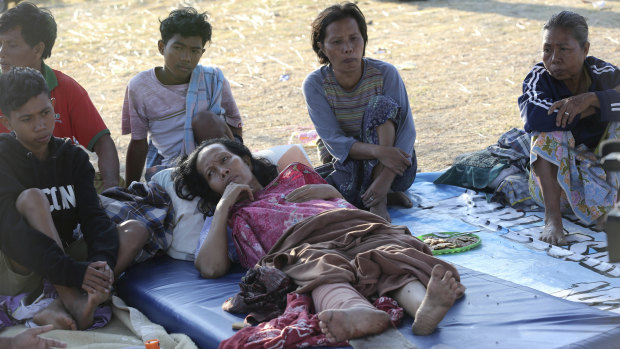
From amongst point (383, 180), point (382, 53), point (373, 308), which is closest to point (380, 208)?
point (383, 180)

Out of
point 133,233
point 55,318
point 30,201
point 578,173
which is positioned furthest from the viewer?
point 578,173

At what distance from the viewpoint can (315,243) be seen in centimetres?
327

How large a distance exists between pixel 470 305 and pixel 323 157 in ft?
7.65

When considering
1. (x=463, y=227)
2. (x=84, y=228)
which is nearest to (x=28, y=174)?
(x=84, y=228)

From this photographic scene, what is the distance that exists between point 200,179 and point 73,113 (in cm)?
113

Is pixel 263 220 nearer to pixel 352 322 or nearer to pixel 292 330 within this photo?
pixel 292 330

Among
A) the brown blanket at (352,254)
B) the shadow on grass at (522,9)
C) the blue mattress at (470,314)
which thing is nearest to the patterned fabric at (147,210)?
the blue mattress at (470,314)

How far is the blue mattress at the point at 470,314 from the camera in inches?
102

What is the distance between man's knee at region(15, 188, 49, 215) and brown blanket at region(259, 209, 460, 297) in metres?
1.04

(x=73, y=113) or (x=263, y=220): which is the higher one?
(x=73, y=113)

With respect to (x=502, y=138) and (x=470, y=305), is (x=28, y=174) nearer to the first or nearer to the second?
(x=470, y=305)

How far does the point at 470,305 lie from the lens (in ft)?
9.57

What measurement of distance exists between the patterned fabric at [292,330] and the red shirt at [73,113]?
216cm

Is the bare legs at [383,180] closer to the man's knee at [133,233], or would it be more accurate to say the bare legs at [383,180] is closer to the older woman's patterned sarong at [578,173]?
the older woman's patterned sarong at [578,173]
